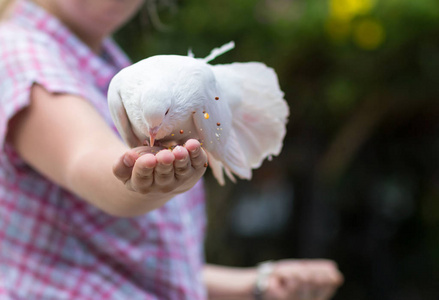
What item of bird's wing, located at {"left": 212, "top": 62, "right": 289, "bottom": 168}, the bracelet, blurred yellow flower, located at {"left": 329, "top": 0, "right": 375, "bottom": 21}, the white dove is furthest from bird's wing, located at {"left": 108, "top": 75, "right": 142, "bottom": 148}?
blurred yellow flower, located at {"left": 329, "top": 0, "right": 375, "bottom": 21}

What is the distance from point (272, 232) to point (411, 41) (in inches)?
32.3

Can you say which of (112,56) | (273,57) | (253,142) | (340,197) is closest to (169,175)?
(253,142)

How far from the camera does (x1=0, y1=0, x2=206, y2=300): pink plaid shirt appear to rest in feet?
1.94

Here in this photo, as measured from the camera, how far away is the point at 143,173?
0.34 m

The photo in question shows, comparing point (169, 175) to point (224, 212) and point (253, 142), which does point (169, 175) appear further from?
point (224, 212)

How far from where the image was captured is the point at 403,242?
168 cm

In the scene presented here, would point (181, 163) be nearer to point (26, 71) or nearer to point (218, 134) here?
point (218, 134)

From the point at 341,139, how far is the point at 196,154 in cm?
130

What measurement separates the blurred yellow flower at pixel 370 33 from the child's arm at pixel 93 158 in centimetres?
96

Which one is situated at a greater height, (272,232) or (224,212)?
(224,212)

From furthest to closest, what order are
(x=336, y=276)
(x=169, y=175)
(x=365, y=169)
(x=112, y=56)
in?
(x=365, y=169) → (x=336, y=276) → (x=112, y=56) → (x=169, y=175)

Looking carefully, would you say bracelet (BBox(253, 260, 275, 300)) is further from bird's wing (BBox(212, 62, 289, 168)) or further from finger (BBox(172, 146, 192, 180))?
finger (BBox(172, 146, 192, 180))

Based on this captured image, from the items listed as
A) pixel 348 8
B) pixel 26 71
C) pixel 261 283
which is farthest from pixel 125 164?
pixel 348 8

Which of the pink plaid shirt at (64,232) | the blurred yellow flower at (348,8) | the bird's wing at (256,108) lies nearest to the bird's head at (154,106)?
the bird's wing at (256,108)
